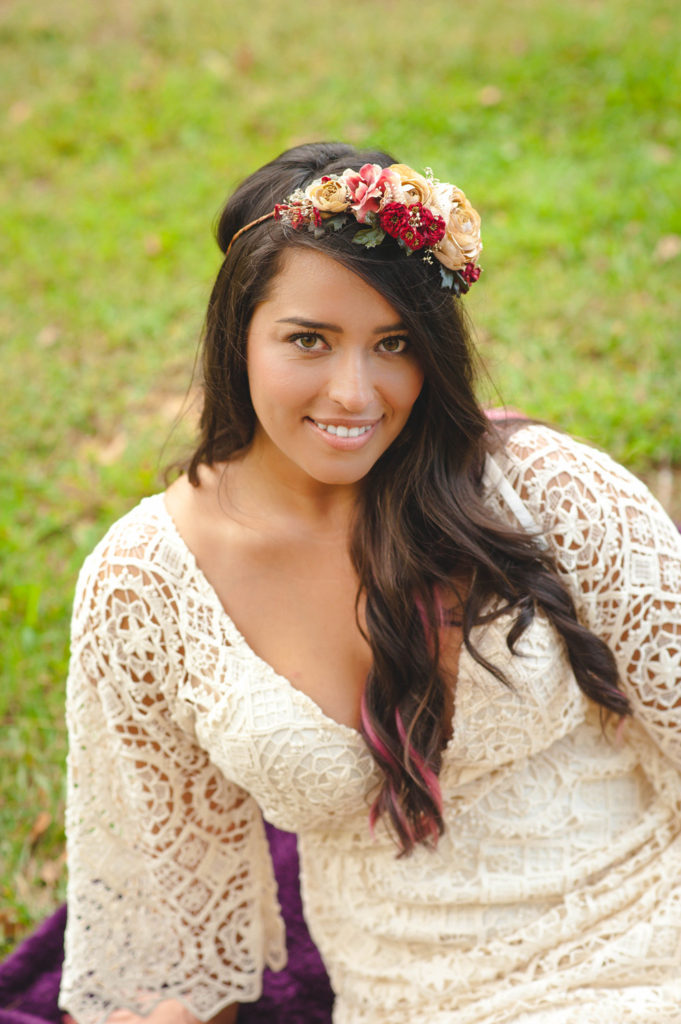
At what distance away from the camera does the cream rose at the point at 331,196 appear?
1.76 metres

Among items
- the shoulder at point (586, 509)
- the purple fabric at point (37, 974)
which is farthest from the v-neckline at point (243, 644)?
the purple fabric at point (37, 974)

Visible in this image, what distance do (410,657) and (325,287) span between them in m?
0.77

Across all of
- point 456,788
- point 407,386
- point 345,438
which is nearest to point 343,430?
point 345,438

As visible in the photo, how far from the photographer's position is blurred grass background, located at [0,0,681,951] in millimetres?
4031

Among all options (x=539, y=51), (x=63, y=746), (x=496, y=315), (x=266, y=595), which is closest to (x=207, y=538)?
(x=266, y=595)

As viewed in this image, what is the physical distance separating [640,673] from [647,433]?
2201mm

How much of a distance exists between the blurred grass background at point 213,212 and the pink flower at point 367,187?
162 centimetres

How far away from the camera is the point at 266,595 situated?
220 centimetres

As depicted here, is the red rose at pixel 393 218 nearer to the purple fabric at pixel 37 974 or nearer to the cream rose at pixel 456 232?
the cream rose at pixel 456 232

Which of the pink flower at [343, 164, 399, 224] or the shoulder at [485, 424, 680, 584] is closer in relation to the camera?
the pink flower at [343, 164, 399, 224]

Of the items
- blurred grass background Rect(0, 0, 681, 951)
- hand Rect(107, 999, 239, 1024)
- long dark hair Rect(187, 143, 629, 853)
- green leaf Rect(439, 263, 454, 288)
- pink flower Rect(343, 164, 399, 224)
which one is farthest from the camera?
blurred grass background Rect(0, 0, 681, 951)

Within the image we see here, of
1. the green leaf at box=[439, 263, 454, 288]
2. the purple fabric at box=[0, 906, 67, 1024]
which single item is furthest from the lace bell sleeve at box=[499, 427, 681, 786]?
the purple fabric at box=[0, 906, 67, 1024]

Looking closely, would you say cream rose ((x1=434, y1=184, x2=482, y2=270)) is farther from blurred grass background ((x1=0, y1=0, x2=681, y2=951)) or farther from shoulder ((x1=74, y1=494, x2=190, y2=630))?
blurred grass background ((x1=0, y1=0, x2=681, y2=951))

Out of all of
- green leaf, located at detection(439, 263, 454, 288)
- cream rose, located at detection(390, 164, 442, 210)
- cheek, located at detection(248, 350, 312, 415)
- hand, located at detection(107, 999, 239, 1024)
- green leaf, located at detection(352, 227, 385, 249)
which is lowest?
hand, located at detection(107, 999, 239, 1024)
